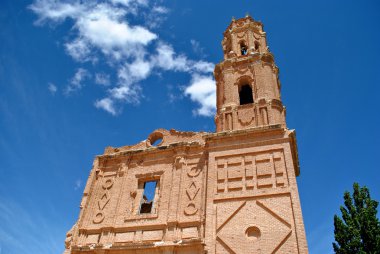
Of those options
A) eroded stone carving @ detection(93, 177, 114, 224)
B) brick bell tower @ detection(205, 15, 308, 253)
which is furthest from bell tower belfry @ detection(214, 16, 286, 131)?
eroded stone carving @ detection(93, 177, 114, 224)

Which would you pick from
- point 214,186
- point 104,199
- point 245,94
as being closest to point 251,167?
point 214,186

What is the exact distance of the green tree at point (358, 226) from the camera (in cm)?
1568

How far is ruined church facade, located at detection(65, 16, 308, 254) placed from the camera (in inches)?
484

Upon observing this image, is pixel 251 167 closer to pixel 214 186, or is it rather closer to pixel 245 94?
pixel 214 186

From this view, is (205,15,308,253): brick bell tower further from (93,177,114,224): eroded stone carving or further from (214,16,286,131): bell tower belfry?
(93,177,114,224): eroded stone carving

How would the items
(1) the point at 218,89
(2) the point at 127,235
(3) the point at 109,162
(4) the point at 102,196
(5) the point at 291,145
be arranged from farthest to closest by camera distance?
(1) the point at 218,89, (3) the point at 109,162, (4) the point at 102,196, (5) the point at 291,145, (2) the point at 127,235

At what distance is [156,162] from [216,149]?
3.06 meters

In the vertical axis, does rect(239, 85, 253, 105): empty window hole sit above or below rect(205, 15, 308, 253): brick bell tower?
above

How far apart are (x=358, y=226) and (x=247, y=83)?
8.80 metres

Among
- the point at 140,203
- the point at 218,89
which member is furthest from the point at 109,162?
the point at 218,89

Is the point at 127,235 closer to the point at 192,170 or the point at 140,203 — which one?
the point at 140,203

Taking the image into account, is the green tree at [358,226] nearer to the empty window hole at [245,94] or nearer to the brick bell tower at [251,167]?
the brick bell tower at [251,167]

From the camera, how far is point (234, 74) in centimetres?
1828

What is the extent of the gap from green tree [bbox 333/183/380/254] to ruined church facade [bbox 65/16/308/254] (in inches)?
154
